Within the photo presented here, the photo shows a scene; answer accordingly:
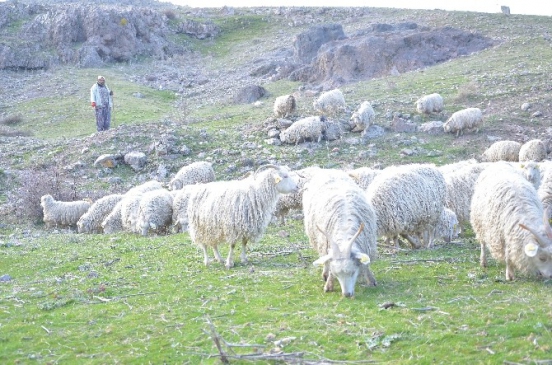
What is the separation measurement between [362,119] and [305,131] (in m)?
2.33

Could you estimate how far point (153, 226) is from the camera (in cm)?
1620

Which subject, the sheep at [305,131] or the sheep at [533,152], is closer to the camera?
the sheep at [533,152]

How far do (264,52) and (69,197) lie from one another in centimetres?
3134

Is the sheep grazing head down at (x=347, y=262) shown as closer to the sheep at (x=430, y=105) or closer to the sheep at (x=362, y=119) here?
the sheep at (x=362, y=119)

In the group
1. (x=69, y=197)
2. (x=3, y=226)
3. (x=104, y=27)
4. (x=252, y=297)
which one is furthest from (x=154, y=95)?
(x=252, y=297)

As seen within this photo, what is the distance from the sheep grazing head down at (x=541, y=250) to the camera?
8.77 meters

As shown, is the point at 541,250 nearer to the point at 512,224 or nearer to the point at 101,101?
the point at 512,224

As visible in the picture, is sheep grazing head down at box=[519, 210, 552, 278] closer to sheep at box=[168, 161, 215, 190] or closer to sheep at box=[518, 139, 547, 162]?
sheep at box=[518, 139, 547, 162]

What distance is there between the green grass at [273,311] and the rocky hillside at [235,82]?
9.36m

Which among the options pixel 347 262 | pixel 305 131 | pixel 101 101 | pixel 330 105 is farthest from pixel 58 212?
pixel 330 105

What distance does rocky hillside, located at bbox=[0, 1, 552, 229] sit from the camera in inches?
908

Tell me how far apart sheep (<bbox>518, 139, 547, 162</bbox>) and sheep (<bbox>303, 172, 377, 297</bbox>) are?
463 inches

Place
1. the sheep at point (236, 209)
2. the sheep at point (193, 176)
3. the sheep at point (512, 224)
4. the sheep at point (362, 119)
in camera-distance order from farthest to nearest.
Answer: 1. the sheep at point (362, 119)
2. the sheep at point (193, 176)
3. the sheep at point (236, 209)
4. the sheep at point (512, 224)

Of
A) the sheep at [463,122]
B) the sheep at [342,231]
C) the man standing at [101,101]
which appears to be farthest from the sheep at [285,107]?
the sheep at [342,231]
